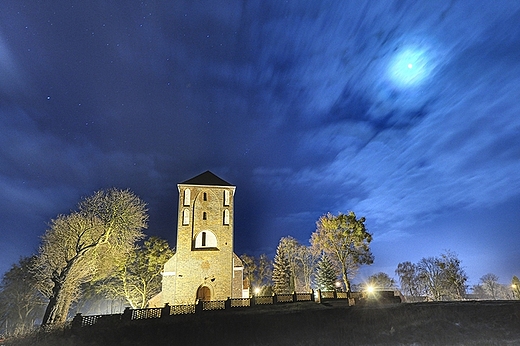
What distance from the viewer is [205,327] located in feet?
53.0

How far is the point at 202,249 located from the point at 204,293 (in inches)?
152

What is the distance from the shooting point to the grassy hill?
14914mm

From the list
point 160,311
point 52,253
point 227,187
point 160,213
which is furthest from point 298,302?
point 160,213

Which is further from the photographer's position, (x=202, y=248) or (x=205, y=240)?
(x=205, y=240)

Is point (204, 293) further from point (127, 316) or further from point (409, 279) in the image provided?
point (409, 279)

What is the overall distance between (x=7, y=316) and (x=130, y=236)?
70.1ft

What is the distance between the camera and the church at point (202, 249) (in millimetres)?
24422

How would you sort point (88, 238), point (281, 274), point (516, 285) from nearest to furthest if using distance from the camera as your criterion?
point (88, 238) → point (516, 285) → point (281, 274)

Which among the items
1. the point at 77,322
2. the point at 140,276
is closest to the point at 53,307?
the point at 77,322

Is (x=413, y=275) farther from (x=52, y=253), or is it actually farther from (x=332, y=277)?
(x=52, y=253)

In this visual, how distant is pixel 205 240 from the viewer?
26.3m

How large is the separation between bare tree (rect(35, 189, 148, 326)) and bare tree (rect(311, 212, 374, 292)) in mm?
19637

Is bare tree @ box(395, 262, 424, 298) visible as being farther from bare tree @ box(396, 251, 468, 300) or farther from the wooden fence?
the wooden fence

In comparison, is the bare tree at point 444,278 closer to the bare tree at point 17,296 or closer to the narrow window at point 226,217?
the narrow window at point 226,217
